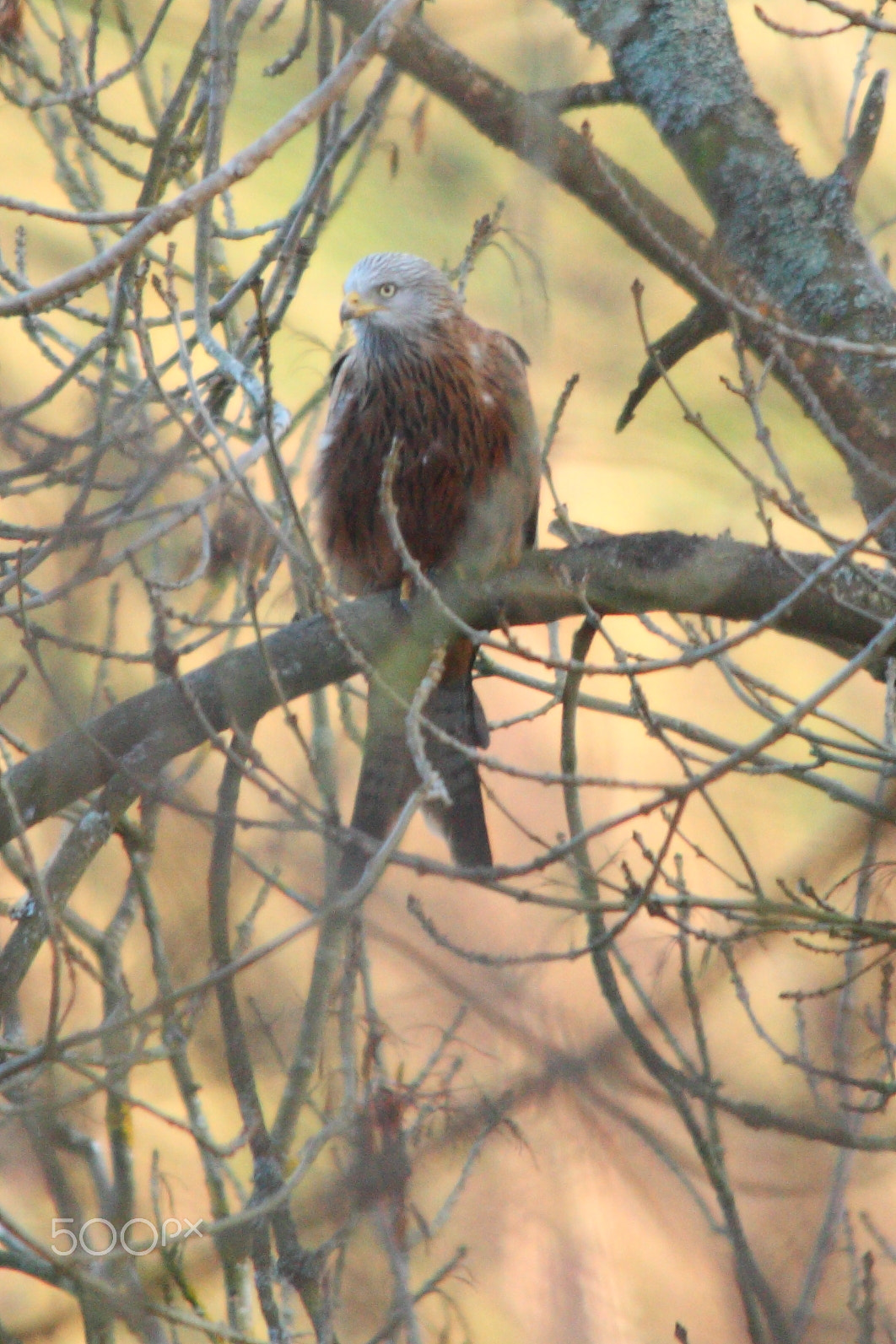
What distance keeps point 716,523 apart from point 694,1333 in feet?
7.01

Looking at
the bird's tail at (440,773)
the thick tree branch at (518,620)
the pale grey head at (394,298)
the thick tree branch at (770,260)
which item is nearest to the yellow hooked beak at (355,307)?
the pale grey head at (394,298)

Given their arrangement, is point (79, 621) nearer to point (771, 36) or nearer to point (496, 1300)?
point (496, 1300)

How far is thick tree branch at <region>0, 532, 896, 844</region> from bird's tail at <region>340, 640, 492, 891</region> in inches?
13.4

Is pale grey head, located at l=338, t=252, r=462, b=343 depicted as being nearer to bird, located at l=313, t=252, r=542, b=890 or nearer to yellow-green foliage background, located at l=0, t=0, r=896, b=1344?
bird, located at l=313, t=252, r=542, b=890

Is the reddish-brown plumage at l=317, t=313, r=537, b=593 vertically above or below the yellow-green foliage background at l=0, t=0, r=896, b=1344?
above

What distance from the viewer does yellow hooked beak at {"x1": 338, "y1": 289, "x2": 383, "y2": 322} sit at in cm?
348

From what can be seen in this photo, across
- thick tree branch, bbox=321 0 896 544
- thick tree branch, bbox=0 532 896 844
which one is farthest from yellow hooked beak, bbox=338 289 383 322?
thick tree branch, bbox=0 532 896 844

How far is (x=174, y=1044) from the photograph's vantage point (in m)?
2.17

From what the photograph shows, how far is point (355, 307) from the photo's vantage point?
3.50 m

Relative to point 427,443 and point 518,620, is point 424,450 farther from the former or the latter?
point 518,620

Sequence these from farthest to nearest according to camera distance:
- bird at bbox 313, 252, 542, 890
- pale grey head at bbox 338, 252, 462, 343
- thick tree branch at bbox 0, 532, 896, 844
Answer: pale grey head at bbox 338, 252, 462, 343 → bird at bbox 313, 252, 542, 890 → thick tree branch at bbox 0, 532, 896, 844

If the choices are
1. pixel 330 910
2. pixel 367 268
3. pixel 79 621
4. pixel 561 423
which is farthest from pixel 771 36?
pixel 330 910

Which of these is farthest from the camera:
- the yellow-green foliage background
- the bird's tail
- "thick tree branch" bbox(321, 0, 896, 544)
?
the bird's tail

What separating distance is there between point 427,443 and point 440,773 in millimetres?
930
